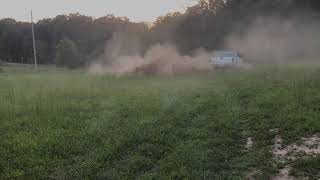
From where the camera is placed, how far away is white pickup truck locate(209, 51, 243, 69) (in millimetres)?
34125

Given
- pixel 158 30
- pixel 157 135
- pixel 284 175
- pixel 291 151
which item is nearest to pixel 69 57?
pixel 158 30

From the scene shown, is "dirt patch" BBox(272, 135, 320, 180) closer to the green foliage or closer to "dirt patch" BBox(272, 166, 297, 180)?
"dirt patch" BBox(272, 166, 297, 180)

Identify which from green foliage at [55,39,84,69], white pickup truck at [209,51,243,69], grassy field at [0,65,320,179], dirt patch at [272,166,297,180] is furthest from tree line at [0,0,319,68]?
dirt patch at [272,166,297,180]

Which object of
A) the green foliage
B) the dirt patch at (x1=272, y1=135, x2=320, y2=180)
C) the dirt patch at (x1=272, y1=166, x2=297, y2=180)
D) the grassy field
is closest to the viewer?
the dirt patch at (x1=272, y1=166, x2=297, y2=180)

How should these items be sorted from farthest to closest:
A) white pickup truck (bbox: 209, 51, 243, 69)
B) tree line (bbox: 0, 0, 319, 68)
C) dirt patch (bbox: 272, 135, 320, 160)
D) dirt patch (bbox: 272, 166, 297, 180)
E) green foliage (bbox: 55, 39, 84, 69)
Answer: green foliage (bbox: 55, 39, 84, 69), tree line (bbox: 0, 0, 319, 68), white pickup truck (bbox: 209, 51, 243, 69), dirt patch (bbox: 272, 135, 320, 160), dirt patch (bbox: 272, 166, 297, 180)

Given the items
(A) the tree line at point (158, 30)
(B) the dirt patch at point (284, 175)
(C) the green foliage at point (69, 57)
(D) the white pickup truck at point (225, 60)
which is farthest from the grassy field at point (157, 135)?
(C) the green foliage at point (69, 57)

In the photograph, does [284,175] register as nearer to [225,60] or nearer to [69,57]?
[225,60]

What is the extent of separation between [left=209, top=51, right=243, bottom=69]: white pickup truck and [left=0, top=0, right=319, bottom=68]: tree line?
153 inches

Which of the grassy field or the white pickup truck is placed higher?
the white pickup truck

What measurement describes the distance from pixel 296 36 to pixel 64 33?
77556mm

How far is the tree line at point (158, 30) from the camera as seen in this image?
37.0m

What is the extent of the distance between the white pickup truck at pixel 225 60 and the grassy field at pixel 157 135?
18.1 m

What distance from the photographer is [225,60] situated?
34.1 m

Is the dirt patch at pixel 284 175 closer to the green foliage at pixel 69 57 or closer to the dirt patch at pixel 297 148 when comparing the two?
the dirt patch at pixel 297 148
